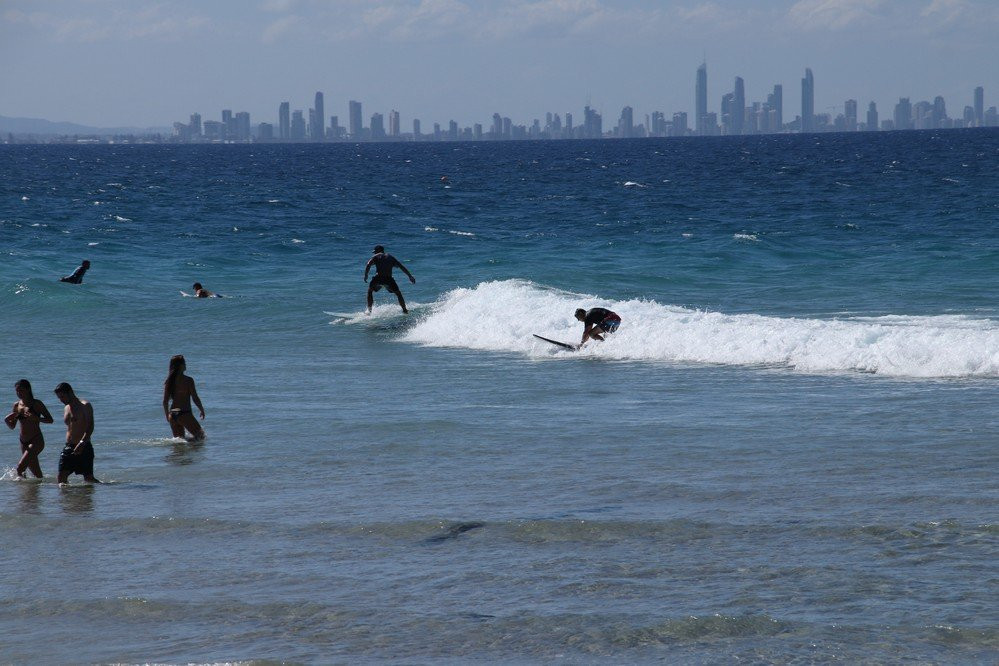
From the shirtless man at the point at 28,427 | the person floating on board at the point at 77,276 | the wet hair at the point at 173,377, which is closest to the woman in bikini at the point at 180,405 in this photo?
the wet hair at the point at 173,377

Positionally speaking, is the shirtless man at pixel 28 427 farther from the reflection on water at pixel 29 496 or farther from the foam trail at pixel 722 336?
the foam trail at pixel 722 336

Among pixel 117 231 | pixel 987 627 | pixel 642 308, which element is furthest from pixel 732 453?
pixel 117 231

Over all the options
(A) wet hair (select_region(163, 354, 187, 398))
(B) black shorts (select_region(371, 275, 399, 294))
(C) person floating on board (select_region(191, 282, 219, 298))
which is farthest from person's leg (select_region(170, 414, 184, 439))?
(C) person floating on board (select_region(191, 282, 219, 298))

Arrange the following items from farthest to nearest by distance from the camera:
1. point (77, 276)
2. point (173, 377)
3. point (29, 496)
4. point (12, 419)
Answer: point (77, 276), point (173, 377), point (12, 419), point (29, 496)

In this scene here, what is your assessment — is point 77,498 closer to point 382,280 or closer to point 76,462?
point 76,462

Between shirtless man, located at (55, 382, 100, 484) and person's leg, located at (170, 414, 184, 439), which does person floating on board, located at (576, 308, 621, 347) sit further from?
shirtless man, located at (55, 382, 100, 484)

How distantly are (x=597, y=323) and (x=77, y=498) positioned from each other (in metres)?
10.7

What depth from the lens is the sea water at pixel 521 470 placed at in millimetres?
7719

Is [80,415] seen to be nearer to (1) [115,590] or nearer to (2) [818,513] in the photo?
(1) [115,590]

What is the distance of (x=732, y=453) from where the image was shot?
1203 cm

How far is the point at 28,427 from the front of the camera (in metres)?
12.1

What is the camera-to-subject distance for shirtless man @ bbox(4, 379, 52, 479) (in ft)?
39.4

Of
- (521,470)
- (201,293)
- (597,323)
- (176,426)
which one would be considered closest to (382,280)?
(201,293)

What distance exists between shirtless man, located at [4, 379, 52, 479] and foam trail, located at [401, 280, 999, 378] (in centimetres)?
967
